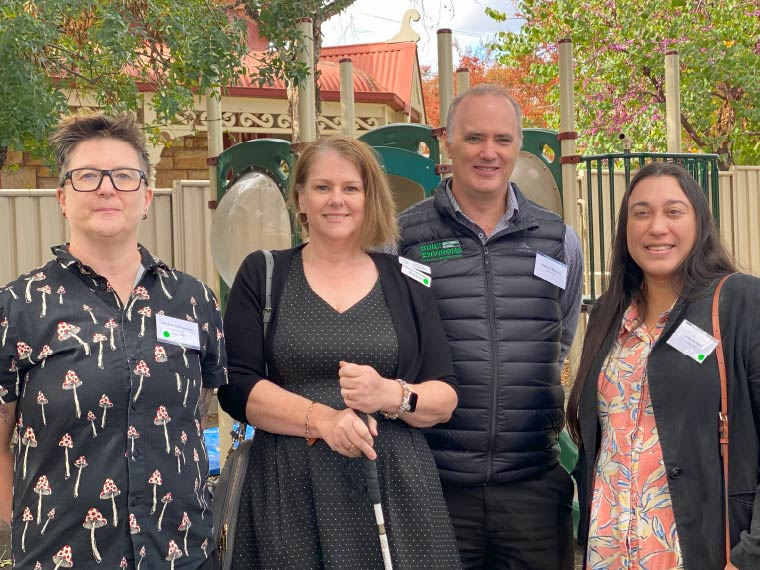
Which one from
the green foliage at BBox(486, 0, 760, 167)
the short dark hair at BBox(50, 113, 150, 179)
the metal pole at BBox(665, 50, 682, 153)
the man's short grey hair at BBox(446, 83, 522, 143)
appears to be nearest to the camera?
the short dark hair at BBox(50, 113, 150, 179)

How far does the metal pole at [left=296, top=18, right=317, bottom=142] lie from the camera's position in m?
5.55

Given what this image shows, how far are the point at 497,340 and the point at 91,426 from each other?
1439 millimetres

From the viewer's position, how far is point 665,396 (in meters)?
2.61

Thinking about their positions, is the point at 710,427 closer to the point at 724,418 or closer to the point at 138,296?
the point at 724,418

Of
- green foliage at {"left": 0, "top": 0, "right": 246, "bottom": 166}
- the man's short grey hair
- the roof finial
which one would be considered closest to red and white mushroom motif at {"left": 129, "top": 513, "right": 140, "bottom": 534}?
the man's short grey hair

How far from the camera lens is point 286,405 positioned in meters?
2.67

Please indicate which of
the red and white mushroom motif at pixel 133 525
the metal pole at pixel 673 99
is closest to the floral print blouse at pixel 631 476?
the red and white mushroom motif at pixel 133 525

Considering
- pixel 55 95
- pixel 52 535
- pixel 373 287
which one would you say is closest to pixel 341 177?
pixel 373 287

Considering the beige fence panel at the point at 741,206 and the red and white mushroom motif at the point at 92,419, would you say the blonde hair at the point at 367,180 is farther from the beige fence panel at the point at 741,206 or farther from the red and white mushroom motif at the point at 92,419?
the beige fence panel at the point at 741,206

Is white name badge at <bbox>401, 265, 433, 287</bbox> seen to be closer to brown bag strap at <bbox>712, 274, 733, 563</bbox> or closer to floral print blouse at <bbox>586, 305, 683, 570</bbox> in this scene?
floral print blouse at <bbox>586, 305, 683, 570</bbox>

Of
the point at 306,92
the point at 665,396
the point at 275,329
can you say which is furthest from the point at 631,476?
the point at 306,92

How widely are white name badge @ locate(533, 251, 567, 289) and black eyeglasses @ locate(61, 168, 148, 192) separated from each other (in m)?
1.47

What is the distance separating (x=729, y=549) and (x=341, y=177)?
5.23 feet

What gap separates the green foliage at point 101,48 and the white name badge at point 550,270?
2840 mm
